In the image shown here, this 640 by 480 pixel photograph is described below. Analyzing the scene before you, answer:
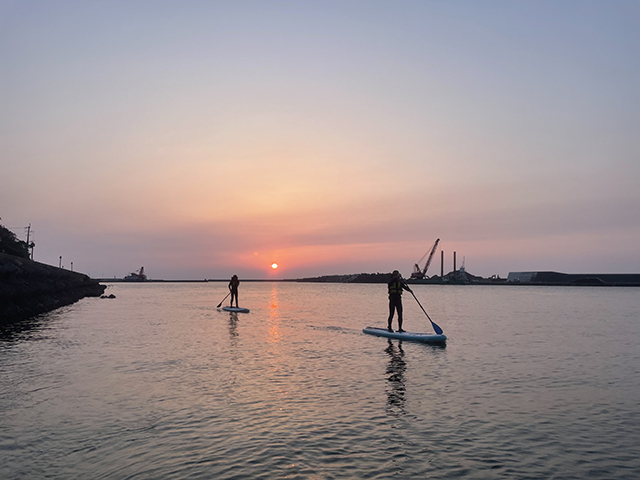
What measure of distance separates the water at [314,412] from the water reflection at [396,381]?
2.5 inches

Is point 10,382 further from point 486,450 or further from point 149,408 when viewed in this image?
point 486,450

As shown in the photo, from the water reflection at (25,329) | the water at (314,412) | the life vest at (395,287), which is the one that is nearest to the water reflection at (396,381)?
the water at (314,412)

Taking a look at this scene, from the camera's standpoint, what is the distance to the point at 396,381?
1705cm

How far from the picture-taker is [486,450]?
392 inches

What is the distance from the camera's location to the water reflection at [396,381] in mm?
13406

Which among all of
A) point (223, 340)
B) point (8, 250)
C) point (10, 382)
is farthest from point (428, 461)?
point (8, 250)

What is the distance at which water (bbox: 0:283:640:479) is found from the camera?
9.11 metres

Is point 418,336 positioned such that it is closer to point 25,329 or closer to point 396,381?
point 396,381

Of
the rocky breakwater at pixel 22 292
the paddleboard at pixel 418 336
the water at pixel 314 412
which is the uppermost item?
the rocky breakwater at pixel 22 292

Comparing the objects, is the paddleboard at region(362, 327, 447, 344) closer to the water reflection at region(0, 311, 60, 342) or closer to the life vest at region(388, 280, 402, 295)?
the life vest at region(388, 280, 402, 295)

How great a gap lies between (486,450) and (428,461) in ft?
4.87

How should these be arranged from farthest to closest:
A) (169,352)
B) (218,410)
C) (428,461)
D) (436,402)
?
(169,352)
(436,402)
(218,410)
(428,461)

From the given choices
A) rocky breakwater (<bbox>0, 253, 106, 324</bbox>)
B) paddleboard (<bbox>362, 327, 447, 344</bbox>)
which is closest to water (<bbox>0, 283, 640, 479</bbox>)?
paddleboard (<bbox>362, 327, 447, 344</bbox>)

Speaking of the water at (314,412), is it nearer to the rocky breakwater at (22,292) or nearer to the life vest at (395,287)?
the life vest at (395,287)
